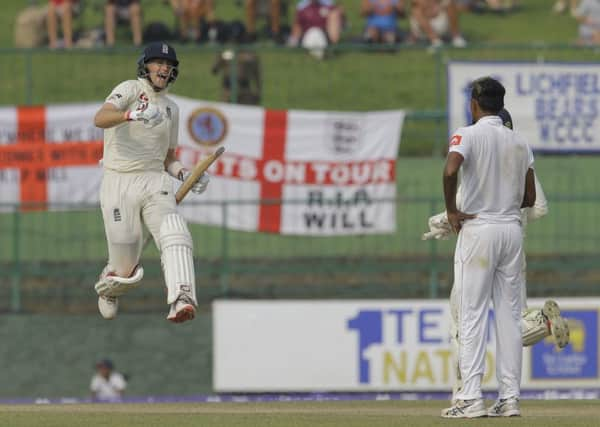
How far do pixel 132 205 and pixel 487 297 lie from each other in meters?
2.93

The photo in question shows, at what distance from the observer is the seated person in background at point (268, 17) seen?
83.8 feet

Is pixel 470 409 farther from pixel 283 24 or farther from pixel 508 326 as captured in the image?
pixel 283 24

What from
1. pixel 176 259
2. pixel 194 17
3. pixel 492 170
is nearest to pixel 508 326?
→ pixel 492 170

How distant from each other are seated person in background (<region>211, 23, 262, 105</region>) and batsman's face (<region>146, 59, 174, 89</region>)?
9930 millimetres

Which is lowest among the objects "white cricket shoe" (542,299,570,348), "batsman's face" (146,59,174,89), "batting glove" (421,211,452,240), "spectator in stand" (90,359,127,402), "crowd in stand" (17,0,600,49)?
"spectator in stand" (90,359,127,402)

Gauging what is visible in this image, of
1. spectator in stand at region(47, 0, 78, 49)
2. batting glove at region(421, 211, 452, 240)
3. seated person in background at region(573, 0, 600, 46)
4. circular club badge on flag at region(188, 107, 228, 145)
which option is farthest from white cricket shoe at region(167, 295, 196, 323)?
seated person in background at region(573, 0, 600, 46)

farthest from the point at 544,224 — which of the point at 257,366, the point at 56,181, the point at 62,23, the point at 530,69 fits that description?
the point at 62,23

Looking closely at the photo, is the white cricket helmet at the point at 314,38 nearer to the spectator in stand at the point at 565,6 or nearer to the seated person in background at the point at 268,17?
the seated person in background at the point at 268,17

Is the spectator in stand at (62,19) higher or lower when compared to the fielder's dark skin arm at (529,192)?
higher

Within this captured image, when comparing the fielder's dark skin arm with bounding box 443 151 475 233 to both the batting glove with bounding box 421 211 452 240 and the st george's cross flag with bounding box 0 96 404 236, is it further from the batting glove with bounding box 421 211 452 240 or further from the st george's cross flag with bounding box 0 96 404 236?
the st george's cross flag with bounding box 0 96 404 236

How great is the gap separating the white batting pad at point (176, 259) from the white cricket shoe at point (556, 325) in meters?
2.52

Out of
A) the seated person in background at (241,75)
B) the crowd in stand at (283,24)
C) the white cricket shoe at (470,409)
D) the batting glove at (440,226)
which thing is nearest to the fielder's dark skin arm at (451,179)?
the batting glove at (440,226)

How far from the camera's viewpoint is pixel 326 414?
11008 millimetres

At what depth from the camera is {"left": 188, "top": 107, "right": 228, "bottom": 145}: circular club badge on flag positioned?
67.0 ft
